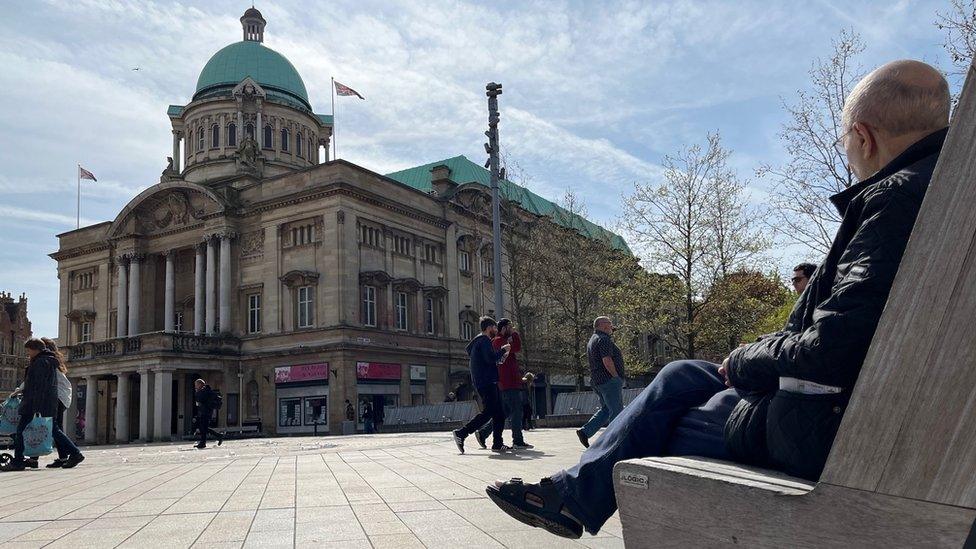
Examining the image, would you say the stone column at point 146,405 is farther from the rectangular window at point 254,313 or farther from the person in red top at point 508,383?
the person in red top at point 508,383

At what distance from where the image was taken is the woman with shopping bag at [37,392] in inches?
472

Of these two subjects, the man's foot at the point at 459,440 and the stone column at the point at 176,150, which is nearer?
the man's foot at the point at 459,440

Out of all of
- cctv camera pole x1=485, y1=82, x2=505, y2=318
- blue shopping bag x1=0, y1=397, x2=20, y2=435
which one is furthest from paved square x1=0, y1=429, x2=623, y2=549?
cctv camera pole x1=485, y1=82, x2=505, y2=318

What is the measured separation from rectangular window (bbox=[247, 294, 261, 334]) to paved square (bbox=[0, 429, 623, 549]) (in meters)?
35.0

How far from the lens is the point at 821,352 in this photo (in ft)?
6.68

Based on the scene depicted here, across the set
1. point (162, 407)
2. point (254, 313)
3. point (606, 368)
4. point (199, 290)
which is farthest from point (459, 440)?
point (199, 290)

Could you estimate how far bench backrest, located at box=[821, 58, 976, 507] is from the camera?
1.56m

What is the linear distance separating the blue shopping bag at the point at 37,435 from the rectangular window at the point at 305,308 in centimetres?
3081

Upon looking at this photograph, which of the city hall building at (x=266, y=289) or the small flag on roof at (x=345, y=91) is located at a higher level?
the small flag on roof at (x=345, y=91)

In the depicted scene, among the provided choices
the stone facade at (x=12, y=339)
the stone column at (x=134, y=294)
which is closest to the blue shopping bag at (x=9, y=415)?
the stone column at (x=134, y=294)

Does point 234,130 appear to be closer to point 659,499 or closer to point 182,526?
point 182,526

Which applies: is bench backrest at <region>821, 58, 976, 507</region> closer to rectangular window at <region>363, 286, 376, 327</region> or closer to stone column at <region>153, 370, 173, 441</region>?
rectangular window at <region>363, 286, 376, 327</region>

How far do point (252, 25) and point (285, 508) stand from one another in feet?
220

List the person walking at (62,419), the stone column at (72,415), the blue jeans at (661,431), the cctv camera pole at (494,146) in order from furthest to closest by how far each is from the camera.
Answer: the stone column at (72,415), the cctv camera pole at (494,146), the person walking at (62,419), the blue jeans at (661,431)
